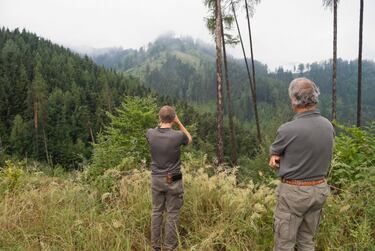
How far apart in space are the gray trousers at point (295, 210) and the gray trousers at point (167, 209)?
1.56 meters

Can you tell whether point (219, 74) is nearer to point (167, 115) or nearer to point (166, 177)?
point (167, 115)

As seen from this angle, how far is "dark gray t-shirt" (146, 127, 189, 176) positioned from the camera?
458 centimetres

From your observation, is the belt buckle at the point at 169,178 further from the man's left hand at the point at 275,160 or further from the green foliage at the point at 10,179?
the green foliage at the point at 10,179

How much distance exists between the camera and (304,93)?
10.7ft

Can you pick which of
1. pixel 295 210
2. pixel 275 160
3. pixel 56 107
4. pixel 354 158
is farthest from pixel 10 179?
pixel 56 107

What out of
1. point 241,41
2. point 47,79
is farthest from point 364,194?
point 47,79

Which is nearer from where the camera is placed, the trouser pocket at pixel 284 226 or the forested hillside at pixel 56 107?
the trouser pocket at pixel 284 226

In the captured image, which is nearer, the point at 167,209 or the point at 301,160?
the point at 301,160

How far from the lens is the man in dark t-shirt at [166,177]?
4531 millimetres

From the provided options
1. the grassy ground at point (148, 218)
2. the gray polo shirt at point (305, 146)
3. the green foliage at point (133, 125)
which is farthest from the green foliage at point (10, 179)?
the gray polo shirt at point (305, 146)

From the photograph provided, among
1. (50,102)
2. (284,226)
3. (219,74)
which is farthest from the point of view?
(50,102)

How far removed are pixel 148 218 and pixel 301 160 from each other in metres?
2.62

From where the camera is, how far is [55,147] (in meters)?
60.9

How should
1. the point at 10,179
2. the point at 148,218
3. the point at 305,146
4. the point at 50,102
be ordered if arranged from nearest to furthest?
1. the point at 305,146
2. the point at 148,218
3. the point at 10,179
4. the point at 50,102
